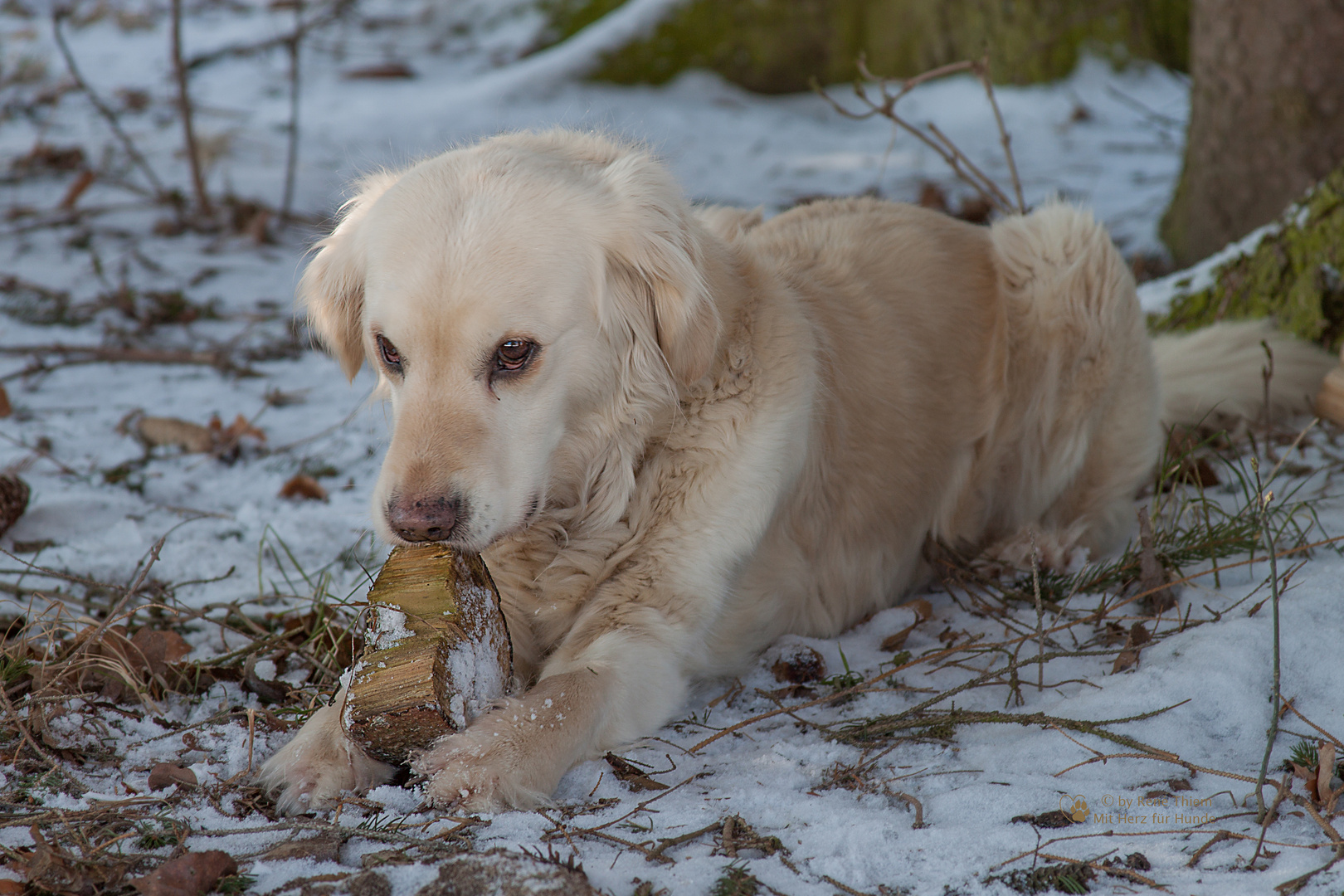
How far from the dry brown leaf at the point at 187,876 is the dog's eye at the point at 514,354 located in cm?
109

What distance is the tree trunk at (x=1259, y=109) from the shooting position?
4.38 m

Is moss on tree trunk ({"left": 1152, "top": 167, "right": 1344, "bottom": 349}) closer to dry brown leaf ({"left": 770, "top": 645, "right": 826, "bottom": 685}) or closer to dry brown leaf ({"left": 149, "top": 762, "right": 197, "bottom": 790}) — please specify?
dry brown leaf ({"left": 770, "top": 645, "right": 826, "bottom": 685})

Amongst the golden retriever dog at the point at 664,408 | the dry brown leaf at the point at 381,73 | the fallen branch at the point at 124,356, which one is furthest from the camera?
the dry brown leaf at the point at 381,73

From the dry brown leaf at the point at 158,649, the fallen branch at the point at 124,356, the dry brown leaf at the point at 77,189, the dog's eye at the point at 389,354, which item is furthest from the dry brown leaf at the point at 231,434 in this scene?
the dry brown leaf at the point at 77,189

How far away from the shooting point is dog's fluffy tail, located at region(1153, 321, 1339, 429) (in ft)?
12.3

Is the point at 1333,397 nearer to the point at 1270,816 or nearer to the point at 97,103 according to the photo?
the point at 1270,816

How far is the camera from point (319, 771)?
1954 mm

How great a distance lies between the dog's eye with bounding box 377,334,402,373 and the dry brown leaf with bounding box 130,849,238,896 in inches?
43.7

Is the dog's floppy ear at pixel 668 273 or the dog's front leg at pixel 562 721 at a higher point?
the dog's floppy ear at pixel 668 273

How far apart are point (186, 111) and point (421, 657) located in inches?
192

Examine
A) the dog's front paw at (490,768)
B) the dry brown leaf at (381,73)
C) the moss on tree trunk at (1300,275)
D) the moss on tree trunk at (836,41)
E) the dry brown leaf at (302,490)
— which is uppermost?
the moss on tree trunk at (836,41)

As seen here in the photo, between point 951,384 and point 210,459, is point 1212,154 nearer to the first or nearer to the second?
point 951,384

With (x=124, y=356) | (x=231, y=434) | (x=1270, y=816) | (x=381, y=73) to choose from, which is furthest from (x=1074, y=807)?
(x=381, y=73)

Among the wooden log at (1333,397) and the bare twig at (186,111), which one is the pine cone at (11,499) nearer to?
the bare twig at (186,111)
